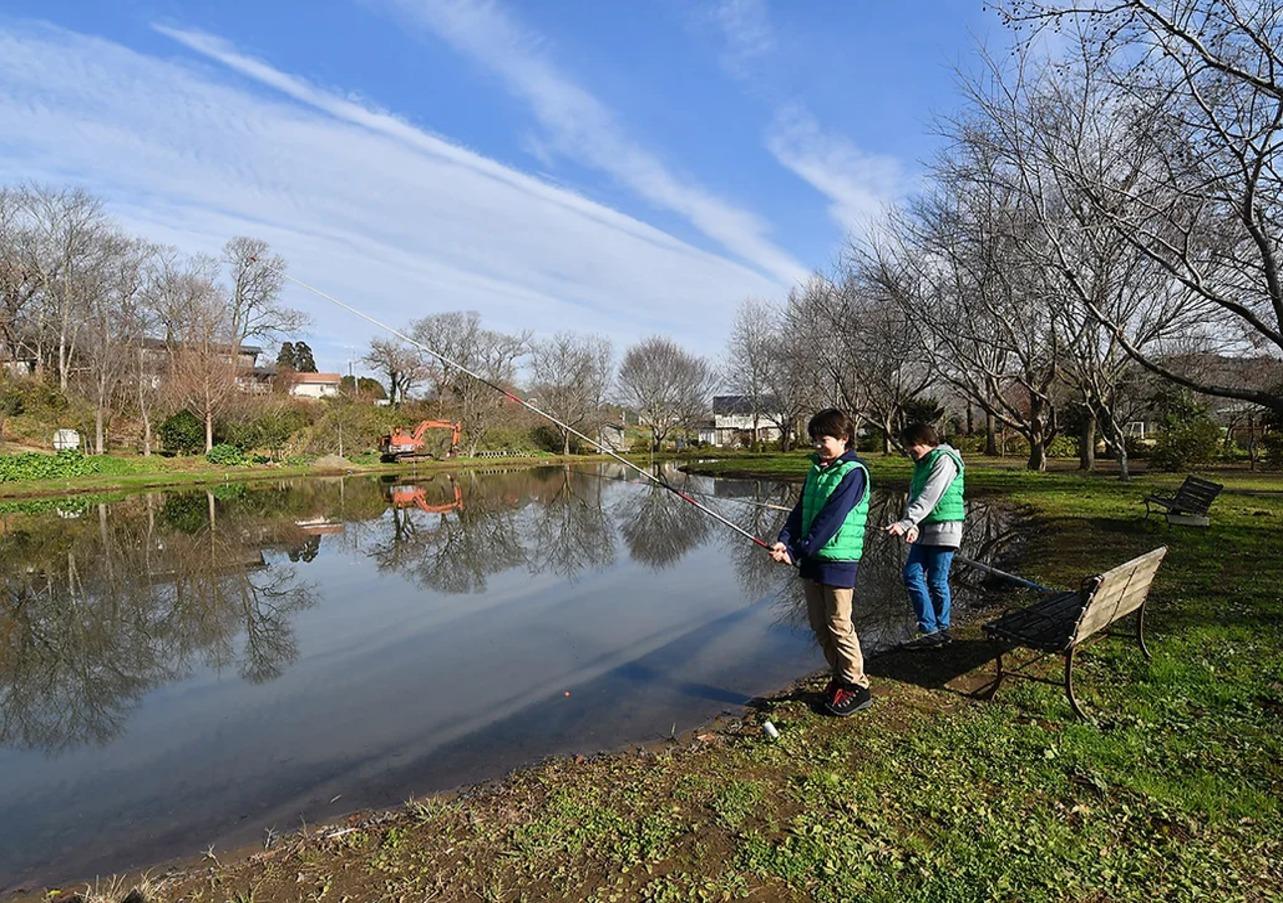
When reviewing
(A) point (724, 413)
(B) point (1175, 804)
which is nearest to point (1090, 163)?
(B) point (1175, 804)

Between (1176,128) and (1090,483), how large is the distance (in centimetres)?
1278

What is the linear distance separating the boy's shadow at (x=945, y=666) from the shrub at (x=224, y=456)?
34.0 metres

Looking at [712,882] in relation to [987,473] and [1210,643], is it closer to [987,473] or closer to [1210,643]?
[1210,643]

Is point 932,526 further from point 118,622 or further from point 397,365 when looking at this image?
point 397,365

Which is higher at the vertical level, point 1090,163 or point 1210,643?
point 1090,163

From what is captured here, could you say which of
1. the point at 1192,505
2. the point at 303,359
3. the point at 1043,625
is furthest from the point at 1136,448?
the point at 303,359

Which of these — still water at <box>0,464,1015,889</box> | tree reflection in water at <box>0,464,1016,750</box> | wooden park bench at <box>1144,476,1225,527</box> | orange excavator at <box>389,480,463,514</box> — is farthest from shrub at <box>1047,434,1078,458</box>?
orange excavator at <box>389,480,463,514</box>

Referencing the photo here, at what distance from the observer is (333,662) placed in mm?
6781

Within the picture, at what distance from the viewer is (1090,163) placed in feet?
31.9

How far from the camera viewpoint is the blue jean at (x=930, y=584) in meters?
6.00

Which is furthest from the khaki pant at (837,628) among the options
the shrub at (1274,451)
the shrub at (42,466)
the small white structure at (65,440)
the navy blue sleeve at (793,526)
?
the small white structure at (65,440)

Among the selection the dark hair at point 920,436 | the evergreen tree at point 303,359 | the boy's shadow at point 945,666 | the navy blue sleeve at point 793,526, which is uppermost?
the evergreen tree at point 303,359

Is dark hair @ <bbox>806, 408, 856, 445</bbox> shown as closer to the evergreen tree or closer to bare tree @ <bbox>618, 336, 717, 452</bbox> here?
bare tree @ <bbox>618, 336, 717, 452</bbox>

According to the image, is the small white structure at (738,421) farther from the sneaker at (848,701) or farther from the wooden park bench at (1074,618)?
the sneaker at (848,701)
